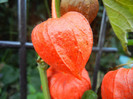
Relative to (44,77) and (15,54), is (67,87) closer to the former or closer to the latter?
(44,77)

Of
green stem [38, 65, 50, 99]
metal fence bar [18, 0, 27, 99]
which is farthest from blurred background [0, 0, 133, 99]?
green stem [38, 65, 50, 99]

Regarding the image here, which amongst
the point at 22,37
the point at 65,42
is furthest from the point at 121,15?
the point at 22,37

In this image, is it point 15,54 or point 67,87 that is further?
point 15,54

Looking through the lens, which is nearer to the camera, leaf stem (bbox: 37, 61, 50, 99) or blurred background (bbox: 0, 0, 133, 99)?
leaf stem (bbox: 37, 61, 50, 99)

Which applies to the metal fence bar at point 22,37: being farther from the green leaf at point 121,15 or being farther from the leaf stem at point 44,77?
the green leaf at point 121,15

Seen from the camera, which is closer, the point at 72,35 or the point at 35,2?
the point at 72,35

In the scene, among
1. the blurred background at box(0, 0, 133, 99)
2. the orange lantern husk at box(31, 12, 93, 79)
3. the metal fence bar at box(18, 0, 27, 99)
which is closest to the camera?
the orange lantern husk at box(31, 12, 93, 79)

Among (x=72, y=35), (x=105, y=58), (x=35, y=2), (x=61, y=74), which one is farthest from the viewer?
(x=35, y=2)

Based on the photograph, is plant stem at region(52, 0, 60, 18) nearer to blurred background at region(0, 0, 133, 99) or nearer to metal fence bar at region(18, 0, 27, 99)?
metal fence bar at region(18, 0, 27, 99)

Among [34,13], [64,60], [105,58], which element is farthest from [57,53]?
[34,13]

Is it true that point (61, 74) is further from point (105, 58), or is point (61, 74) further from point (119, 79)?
point (105, 58)

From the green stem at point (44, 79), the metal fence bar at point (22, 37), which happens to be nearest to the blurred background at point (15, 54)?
the metal fence bar at point (22, 37)
